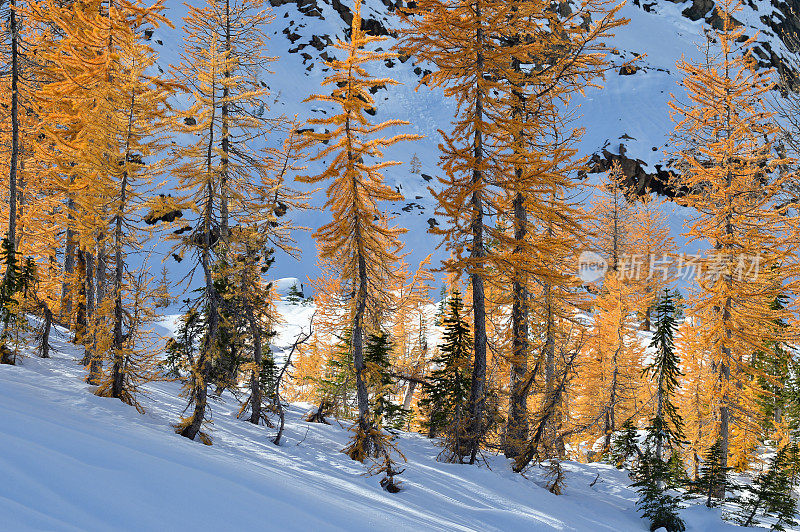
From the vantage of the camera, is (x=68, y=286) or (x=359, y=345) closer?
(x=359, y=345)

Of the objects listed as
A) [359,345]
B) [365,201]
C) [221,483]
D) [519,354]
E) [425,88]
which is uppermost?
[425,88]

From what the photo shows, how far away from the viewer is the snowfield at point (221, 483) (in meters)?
3.71

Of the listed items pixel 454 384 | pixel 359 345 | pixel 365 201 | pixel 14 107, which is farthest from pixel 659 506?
pixel 14 107

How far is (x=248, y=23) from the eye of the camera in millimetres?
14078

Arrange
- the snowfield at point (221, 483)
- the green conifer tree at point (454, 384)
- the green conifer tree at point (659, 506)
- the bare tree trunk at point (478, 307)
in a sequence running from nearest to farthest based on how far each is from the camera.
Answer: the snowfield at point (221, 483), the green conifer tree at point (659, 506), the bare tree trunk at point (478, 307), the green conifer tree at point (454, 384)

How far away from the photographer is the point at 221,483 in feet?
16.5

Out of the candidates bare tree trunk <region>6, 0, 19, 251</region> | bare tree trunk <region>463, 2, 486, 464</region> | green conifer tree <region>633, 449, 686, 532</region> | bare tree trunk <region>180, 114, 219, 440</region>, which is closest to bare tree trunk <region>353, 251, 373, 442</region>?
bare tree trunk <region>463, 2, 486, 464</region>

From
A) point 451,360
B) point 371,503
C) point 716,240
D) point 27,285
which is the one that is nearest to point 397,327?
point 451,360

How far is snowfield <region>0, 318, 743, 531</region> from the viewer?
3.71 metres

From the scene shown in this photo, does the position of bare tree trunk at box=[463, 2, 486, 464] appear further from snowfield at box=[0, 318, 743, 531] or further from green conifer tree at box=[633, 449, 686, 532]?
green conifer tree at box=[633, 449, 686, 532]

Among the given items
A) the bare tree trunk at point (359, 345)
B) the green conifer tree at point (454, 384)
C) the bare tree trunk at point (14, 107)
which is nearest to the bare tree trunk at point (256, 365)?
the bare tree trunk at point (359, 345)

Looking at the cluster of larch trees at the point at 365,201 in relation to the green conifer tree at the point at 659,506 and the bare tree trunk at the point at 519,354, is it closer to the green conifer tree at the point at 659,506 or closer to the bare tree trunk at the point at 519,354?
the bare tree trunk at the point at 519,354

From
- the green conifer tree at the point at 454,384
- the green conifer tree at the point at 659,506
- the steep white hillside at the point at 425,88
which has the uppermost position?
the steep white hillside at the point at 425,88

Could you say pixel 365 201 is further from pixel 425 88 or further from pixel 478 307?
pixel 425 88
